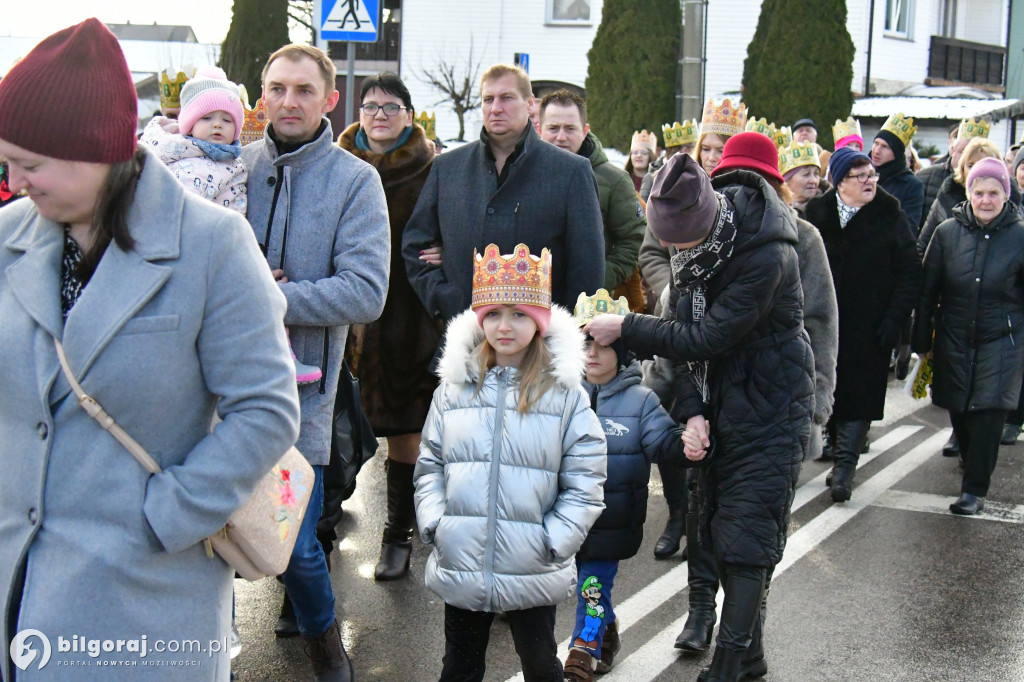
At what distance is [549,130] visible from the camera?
6.96 meters

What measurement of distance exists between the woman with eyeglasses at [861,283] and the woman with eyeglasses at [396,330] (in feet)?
9.58

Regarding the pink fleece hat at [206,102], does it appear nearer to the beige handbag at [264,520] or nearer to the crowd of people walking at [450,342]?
the crowd of people walking at [450,342]

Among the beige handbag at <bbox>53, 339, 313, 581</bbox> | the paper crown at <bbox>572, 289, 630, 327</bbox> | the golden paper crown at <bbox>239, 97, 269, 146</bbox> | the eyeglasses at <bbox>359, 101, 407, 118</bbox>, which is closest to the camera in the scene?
the beige handbag at <bbox>53, 339, 313, 581</bbox>

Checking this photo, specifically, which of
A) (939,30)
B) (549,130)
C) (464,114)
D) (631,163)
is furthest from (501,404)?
(939,30)

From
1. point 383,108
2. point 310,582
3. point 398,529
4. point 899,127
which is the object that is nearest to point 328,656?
point 310,582

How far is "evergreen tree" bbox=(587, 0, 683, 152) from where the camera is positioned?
86.4 feet

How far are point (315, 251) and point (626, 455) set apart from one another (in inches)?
56.4

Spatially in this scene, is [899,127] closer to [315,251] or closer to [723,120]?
[723,120]

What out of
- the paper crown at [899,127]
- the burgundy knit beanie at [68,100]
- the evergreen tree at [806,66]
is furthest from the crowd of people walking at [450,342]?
the evergreen tree at [806,66]

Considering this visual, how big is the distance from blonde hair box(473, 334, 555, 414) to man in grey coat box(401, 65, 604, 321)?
136 centimetres

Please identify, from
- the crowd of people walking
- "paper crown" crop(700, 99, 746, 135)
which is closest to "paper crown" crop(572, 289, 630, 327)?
the crowd of people walking

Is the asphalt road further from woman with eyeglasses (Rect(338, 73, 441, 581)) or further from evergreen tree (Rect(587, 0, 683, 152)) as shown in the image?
evergreen tree (Rect(587, 0, 683, 152))

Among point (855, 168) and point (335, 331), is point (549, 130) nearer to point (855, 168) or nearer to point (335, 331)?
point (855, 168)

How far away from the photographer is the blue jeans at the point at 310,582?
4098 millimetres
